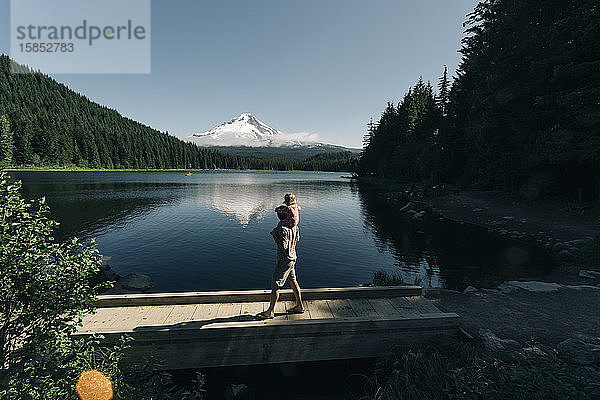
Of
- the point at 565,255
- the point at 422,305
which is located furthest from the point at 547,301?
the point at 565,255

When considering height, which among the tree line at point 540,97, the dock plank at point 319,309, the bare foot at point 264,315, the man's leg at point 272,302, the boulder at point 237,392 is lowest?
the boulder at point 237,392

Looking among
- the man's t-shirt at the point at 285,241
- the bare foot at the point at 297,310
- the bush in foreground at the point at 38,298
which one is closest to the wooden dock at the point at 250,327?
the bare foot at the point at 297,310

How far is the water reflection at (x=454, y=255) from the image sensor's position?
14.6 metres

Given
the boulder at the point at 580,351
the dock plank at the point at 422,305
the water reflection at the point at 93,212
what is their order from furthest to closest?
the water reflection at the point at 93,212 < the dock plank at the point at 422,305 < the boulder at the point at 580,351

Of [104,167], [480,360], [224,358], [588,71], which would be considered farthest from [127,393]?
[104,167]

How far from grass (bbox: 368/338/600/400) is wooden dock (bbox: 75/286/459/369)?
1.61 feet

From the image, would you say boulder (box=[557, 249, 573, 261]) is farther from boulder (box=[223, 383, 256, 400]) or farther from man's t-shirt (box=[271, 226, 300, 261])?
boulder (box=[223, 383, 256, 400])

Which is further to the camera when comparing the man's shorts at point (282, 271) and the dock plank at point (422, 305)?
the dock plank at point (422, 305)

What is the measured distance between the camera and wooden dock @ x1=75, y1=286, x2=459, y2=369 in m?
6.66

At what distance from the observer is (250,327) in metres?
6.79

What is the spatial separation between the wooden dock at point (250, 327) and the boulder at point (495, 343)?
2.15ft

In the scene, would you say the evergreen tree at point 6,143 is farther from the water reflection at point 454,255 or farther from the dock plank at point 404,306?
the dock plank at point 404,306

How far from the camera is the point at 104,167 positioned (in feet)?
431

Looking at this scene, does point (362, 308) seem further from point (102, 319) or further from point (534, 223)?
point (534, 223)
